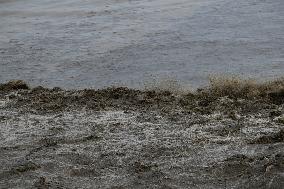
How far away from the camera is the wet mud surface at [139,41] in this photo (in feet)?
40.4

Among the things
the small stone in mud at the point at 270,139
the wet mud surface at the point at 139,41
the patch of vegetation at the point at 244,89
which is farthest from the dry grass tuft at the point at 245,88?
the small stone in mud at the point at 270,139

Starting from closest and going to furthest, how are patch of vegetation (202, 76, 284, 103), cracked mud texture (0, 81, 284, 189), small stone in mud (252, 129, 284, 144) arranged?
cracked mud texture (0, 81, 284, 189) < small stone in mud (252, 129, 284, 144) < patch of vegetation (202, 76, 284, 103)

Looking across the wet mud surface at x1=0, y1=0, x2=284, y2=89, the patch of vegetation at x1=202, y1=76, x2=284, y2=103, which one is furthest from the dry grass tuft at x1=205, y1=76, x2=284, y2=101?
the wet mud surface at x1=0, y1=0, x2=284, y2=89

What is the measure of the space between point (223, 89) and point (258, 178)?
143 inches

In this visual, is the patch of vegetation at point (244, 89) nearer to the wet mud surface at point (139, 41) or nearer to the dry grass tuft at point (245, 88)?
the dry grass tuft at point (245, 88)

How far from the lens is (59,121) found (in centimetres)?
947

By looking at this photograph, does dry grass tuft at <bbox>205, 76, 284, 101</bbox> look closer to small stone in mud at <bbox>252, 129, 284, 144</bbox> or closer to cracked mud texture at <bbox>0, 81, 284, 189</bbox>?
cracked mud texture at <bbox>0, 81, 284, 189</bbox>

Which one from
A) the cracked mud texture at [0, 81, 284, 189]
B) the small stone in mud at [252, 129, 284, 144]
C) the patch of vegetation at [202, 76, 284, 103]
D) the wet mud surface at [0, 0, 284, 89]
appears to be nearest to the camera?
the cracked mud texture at [0, 81, 284, 189]

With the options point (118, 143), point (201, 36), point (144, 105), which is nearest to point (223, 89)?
point (144, 105)

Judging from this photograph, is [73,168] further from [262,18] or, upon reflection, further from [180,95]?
[262,18]

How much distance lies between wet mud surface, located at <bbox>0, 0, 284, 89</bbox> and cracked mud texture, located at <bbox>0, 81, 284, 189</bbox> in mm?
1480

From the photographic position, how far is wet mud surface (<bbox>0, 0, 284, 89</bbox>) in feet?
40.4

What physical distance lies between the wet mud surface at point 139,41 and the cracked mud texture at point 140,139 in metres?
1.48

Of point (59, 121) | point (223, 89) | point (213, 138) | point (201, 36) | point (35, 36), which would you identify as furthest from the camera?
point (35, 36)
